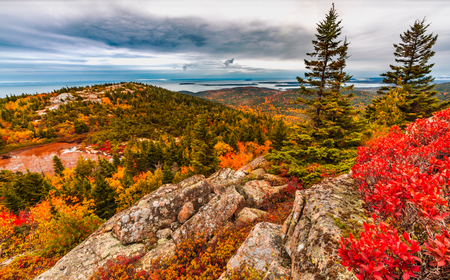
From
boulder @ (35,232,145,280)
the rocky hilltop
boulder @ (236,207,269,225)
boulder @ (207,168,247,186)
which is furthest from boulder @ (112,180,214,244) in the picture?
boulder @ (207,168,247,186)

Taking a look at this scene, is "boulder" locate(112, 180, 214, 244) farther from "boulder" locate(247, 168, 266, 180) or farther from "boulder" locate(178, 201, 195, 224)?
"boulder" locate(247, 168, 266, 180)

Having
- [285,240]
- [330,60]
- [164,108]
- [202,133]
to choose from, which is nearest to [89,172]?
[202,133]

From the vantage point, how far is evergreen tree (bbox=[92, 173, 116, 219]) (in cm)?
2852

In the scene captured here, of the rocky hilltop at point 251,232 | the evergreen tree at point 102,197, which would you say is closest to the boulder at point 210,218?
the rocky hilltop at point 251,232

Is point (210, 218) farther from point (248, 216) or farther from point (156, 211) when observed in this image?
point (156, 211)

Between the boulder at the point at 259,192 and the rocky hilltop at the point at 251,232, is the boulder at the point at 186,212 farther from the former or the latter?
the boulder at the point at 259,192

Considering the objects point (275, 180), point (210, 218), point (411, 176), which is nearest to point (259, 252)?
point (210, 218)

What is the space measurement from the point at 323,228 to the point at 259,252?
3.66 meters

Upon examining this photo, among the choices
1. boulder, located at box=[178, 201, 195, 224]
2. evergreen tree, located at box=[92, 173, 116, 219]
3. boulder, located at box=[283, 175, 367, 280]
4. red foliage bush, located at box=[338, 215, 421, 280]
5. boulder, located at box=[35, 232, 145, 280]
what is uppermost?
red foliage bush, located at box=[338, 215, 421, 280]

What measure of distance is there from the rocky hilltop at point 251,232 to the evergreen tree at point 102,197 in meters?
20.6

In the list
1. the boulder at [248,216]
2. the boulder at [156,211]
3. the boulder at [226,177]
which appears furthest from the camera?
the boulder at [226,177]

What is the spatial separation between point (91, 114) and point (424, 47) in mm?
145022

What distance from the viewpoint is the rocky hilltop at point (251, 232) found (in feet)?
15.8

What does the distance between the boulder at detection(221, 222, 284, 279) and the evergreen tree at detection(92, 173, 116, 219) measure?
31.4 m
